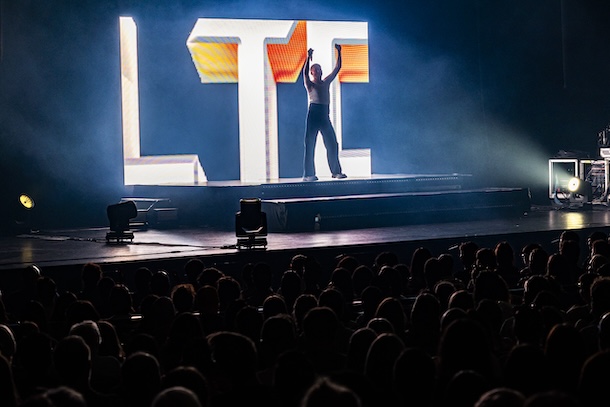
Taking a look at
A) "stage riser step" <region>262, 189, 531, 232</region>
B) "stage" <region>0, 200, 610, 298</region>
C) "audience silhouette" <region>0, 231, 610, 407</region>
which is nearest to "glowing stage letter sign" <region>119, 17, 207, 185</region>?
"stage" <region>0, 200, 610, 298</region>

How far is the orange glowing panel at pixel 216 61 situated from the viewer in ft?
44.0

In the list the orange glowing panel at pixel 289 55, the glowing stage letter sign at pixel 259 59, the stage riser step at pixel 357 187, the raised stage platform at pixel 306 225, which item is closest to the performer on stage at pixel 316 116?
the stage riser step at pixel 357 187

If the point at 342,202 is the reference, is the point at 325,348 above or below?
below

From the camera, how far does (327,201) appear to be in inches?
444

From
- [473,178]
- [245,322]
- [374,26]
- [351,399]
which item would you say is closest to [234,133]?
[374,26]

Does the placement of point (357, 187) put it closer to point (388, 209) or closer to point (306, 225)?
point (388, 209)

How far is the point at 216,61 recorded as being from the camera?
533 inches

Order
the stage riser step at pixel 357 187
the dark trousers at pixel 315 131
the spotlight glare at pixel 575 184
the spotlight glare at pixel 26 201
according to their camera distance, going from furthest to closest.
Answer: the spotlight glare at pixel 575 184 < the dark trousers at pixel 315 131 < the stage riser step at pixel 357 187 < the spotlight glare at pixel 26 201

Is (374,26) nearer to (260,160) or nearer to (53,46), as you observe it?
(260,160)

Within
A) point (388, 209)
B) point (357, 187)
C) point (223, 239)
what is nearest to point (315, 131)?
point (357, 187)

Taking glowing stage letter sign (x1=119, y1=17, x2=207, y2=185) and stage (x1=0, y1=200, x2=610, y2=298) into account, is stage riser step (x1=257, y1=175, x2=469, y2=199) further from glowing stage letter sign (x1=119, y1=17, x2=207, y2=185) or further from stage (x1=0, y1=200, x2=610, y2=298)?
glowing stage letter sign (x1=119, y1=17, x2=207, y2=185)

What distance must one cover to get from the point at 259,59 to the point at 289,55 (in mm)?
540

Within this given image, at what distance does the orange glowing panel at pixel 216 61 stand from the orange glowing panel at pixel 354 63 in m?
1.87

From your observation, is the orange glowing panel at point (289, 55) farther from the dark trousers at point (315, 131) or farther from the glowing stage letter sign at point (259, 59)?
the dark trousers at point (315, 131)
